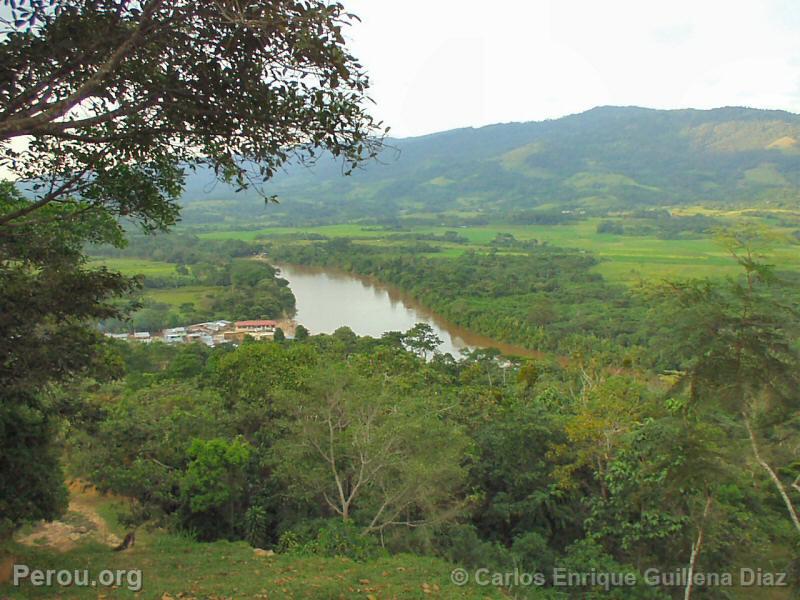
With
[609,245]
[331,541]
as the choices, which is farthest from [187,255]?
[331,541]

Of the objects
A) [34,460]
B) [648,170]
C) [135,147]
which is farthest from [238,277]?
[648,170]

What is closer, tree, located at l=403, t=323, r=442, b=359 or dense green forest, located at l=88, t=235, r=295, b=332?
tree, located at l=403, t=323, r=442, b=359

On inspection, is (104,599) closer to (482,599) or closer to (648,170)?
(482,599)

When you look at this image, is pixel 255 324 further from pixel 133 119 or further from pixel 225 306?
pixel 133 119

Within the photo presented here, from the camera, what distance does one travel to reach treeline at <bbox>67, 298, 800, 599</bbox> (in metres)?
5.48

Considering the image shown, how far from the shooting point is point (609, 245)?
53.4 metres

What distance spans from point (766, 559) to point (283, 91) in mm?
7741

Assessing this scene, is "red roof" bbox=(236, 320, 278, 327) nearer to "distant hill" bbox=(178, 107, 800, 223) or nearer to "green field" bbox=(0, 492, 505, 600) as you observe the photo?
"green field" bbox=(0, 492, 505, 600)

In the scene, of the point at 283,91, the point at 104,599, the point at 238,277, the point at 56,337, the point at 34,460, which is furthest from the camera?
the point at 238,277

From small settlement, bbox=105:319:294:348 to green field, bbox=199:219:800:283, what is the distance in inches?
623

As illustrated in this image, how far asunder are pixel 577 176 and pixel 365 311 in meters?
91.3

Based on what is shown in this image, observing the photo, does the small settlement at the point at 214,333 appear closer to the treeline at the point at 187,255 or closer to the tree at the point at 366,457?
the treeline at the point at 187,255

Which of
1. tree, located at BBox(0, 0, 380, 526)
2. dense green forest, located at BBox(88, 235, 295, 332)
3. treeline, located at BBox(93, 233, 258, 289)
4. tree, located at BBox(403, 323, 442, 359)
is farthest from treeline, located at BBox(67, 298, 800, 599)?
treeline, located at BBox(93, 233, 258, 289)

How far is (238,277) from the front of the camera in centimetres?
3544
